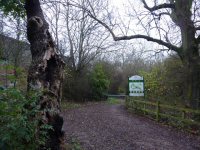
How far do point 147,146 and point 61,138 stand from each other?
3073 millimetres

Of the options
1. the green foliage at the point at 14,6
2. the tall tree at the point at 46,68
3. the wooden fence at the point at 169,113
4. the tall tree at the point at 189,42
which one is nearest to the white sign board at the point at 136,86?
the wooden fence at the point at 169,113

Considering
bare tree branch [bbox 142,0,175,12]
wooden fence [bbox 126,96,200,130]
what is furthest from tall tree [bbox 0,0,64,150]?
bare tree branch [bbox 142,0,175,12]

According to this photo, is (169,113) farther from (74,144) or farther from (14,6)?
(14,6)

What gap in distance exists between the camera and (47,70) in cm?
638

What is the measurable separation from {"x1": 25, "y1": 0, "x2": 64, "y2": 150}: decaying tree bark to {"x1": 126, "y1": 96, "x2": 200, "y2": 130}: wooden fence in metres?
6.49

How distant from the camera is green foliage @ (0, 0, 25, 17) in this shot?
6.75 m

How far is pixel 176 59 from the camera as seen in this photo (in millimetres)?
16703

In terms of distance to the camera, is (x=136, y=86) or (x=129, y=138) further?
(x=136, y=86)

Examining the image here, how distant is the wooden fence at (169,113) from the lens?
11.5 m

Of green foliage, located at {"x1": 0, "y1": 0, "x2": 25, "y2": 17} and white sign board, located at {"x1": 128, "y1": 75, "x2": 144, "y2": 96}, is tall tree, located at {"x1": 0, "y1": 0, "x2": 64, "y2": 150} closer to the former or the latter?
green foliage, located at {"x1": 0, "y1": 0, "x2": 25, "y2": 17}

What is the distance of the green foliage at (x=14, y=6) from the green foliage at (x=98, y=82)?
22.8 m

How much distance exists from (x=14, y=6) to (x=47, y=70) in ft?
7.03

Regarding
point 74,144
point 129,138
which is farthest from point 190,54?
point 74,144

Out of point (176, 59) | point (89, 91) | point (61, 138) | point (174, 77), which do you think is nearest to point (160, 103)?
point (174, 77)
